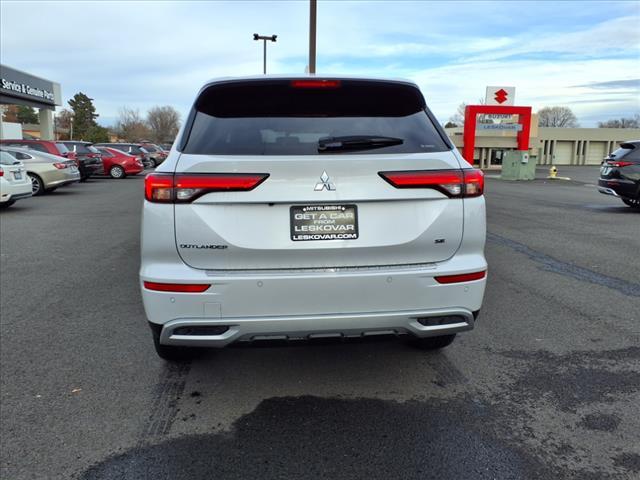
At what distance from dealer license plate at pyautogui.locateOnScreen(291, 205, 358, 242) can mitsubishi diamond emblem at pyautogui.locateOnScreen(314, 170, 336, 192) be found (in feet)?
0.31

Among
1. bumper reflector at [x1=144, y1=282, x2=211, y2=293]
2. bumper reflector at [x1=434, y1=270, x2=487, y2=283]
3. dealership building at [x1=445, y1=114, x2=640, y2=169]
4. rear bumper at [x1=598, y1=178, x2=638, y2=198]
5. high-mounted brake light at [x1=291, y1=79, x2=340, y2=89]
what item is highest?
dealership building at [x1=445, y1=114, x2=640, y2=169]

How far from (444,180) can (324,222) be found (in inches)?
28.0

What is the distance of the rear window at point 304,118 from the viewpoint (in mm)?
2963

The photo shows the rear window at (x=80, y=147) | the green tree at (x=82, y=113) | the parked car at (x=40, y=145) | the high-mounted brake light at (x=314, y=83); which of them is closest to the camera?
the high-mounted brake light at (x=314, y=83)

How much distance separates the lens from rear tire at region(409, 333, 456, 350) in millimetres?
3980

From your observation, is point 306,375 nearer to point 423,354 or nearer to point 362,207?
point 423,354

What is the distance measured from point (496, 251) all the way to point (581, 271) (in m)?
1.42

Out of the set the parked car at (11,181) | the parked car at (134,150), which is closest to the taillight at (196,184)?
the parked car at (11,181)

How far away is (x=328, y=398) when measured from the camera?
335cm

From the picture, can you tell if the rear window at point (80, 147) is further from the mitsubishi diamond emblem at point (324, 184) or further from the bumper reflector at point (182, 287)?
the mitsubishi diamond emblem at point (324, 184)

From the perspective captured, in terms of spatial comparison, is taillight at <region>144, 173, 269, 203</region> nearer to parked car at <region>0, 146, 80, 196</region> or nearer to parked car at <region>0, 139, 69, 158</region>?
parked car at <region>0, 146, 80, 196</region>

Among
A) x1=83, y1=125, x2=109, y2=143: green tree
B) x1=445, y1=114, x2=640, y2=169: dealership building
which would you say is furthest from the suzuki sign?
x1=83, y1=125, x2=109, y2=143: green tree

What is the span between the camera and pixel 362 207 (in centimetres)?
284

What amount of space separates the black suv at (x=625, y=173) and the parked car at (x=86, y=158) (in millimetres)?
19433
